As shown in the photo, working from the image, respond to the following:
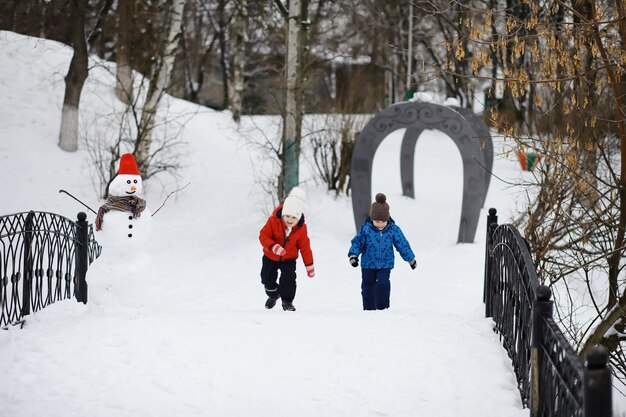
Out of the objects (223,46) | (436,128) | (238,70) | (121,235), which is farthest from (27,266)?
(223,46)

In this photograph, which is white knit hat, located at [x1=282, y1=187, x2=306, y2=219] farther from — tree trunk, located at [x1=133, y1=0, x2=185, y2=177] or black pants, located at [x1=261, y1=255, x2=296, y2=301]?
tree trunk, located at [x1=133, y1=0, x2=185, y2=177]

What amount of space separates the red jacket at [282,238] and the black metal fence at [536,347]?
174 cm

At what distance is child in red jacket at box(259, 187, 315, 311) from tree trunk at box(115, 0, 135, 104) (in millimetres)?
10209

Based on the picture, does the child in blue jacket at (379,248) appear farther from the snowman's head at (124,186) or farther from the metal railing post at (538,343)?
the metal railing post at (538,343)

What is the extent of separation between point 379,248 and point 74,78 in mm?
9826

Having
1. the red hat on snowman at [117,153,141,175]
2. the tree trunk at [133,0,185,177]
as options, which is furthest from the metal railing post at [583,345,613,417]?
the tree trunk at [133,0,185,177]

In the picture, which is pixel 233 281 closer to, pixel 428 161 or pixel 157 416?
pixel 157 416

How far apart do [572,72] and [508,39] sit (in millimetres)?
736

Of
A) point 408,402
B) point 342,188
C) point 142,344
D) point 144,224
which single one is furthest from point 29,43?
point 408,402

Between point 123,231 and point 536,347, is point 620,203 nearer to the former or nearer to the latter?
point 536,347

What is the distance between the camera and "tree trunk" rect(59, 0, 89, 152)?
48.0ft

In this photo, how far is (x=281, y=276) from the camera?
7.24 metres

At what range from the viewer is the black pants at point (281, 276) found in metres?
7.18

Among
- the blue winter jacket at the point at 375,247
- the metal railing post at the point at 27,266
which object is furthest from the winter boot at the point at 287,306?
the metal railing post at the point at 27,266
